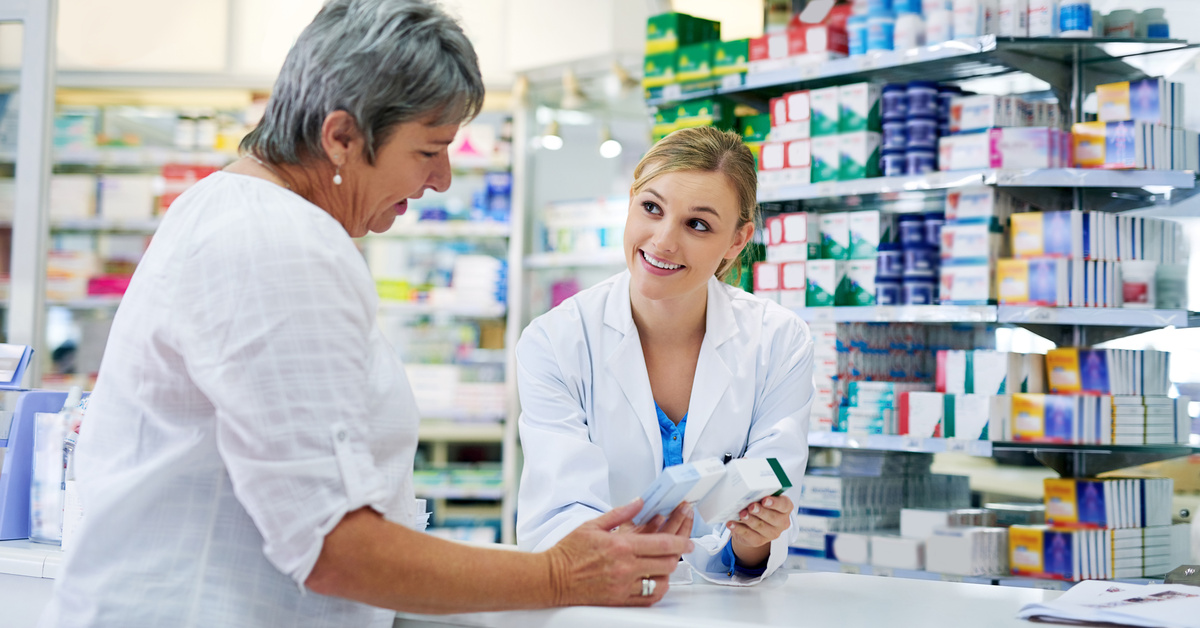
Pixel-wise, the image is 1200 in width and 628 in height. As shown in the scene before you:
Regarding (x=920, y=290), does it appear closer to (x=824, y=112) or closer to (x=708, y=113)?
(x=824, y=112)

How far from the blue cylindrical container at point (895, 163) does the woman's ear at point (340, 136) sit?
2.50 metres

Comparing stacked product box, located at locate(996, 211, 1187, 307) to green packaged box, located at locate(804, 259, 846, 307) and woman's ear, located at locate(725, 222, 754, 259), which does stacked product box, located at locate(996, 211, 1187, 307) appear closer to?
green packaged box, located at locate(804, 259, 846, 307)

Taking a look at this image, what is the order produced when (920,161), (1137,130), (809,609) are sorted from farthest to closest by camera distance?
(920,161) → (1137,130) → (809,609)

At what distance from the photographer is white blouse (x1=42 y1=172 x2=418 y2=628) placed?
105 centimetres

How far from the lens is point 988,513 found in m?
3.26

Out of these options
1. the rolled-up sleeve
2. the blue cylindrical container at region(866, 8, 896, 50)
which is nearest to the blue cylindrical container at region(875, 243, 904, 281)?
the blue cylindrical container at region(866, 8, 896, 50)

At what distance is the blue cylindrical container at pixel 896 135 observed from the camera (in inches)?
131

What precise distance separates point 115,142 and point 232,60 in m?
0.93

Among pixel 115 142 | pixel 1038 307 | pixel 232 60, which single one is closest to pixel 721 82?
pixel 1038 307

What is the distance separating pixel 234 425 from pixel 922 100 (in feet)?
9.31

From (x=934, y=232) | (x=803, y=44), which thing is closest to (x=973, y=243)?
(x=934, y=232)

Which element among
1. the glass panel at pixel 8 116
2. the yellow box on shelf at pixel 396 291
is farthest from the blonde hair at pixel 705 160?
the yellow box on shelf at pixel 396 291

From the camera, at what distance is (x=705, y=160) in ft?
6.98

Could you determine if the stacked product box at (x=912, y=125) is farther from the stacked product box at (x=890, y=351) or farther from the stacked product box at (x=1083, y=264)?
the stacked product box at (x=890, y=351)
